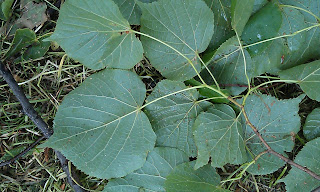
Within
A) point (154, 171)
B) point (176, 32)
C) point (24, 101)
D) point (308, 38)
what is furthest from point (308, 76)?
point (24, 101)

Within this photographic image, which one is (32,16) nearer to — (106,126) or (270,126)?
(106,126)

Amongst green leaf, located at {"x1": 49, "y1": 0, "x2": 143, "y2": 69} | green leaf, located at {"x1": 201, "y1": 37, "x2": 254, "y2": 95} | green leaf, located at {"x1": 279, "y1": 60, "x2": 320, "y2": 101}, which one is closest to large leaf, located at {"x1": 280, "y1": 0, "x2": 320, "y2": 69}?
green leaf, located at {"x1": 279, "y1": 60, "x2": 320, "y2": 101}

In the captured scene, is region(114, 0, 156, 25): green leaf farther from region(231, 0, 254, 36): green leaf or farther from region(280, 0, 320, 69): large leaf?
region(280, 0, 320, 69): large leaf

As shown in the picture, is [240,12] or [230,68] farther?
[230,68]

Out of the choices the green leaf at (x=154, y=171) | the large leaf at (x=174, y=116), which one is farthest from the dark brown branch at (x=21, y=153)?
the large leaf at (x=174, y=116)

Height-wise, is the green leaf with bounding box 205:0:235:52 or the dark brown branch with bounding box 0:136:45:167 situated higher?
the green leaf with bounding box 205:0:235:52

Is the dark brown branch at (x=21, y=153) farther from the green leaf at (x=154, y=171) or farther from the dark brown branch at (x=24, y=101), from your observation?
the green leaf at (x=154, y=171)
